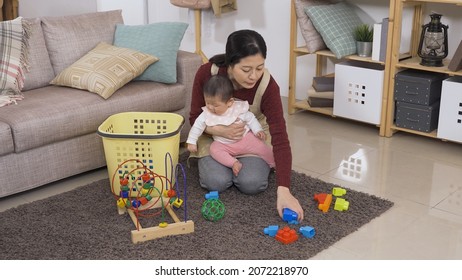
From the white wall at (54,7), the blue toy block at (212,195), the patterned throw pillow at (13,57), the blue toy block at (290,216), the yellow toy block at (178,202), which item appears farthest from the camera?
the white wall at (54,7)

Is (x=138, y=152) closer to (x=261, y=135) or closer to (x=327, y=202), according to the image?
(x=261, y=135)

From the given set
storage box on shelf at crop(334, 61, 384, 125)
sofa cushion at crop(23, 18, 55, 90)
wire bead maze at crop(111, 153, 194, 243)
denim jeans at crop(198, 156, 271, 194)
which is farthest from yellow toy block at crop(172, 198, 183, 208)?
storage box on shelf at crop(334, 61, 384, 125)

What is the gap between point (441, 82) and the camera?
11.8 ft

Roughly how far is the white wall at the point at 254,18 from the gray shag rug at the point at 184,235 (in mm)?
1517

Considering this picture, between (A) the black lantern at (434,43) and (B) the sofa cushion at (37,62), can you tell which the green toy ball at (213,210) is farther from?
(A) the black lantern at (434,43)

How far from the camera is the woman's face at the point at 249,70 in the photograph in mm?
2572

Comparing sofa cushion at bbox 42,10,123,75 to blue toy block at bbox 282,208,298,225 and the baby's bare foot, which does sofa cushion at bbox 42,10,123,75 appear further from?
blue toy block at bbox 282,208,298,225

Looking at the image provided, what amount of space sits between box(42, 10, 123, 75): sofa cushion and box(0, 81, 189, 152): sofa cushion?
0.64ft

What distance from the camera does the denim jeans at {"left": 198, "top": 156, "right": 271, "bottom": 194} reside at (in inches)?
111

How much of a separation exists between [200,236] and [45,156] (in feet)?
3.04

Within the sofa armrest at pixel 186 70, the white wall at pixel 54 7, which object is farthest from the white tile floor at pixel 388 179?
the white wall at pixel 54 7

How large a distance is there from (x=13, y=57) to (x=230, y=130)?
47.5 inches
